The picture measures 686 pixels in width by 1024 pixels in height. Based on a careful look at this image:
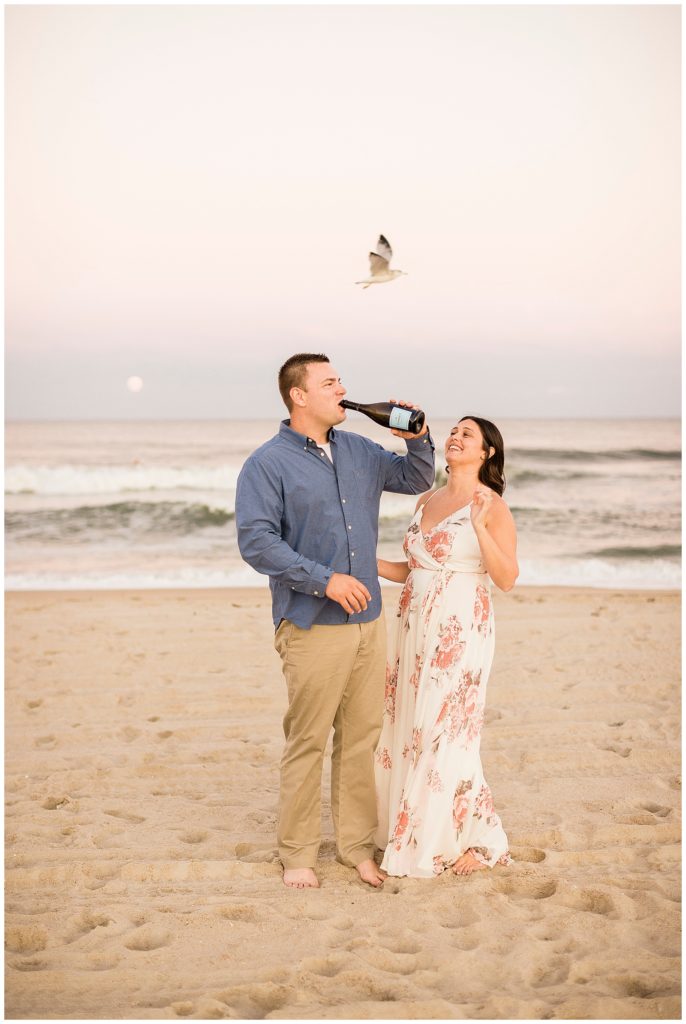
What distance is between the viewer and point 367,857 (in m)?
3.76

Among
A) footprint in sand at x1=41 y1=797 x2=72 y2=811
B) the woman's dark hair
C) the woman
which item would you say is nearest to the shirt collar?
the woman

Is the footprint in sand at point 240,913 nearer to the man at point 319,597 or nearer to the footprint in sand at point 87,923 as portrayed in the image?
the man at point 319,597

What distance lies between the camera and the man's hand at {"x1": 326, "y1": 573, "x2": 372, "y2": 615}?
332 cm

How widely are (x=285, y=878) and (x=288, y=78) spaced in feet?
36.7

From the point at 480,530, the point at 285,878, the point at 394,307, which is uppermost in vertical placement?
the point at 394,307

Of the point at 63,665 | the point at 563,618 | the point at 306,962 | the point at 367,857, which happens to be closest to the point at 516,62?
the point at 563,618

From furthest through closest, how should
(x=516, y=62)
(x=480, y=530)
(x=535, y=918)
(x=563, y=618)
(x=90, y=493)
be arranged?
(x=90, y=493)
(x=516, y=62)
(x=563, y=618)
(x=480, y=530)
(x=535, y=918)

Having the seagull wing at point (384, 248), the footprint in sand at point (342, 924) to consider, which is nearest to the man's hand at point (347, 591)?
the footprint in sand at point (342, 924)

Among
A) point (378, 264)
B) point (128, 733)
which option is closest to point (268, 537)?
point (378, 264)

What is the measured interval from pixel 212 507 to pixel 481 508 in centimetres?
1630

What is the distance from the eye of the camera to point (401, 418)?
11.6ft

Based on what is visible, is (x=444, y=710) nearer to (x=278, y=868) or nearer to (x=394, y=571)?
(x=394, y=571)

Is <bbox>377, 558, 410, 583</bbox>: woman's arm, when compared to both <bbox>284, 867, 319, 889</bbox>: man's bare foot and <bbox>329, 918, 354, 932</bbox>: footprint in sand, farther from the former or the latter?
<bbox>329, 918, 354, 932</bbox>: footprint in sand

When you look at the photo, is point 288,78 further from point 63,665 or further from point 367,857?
point 367,857
